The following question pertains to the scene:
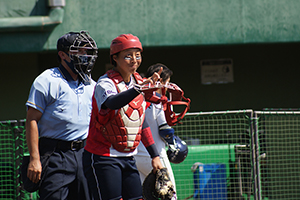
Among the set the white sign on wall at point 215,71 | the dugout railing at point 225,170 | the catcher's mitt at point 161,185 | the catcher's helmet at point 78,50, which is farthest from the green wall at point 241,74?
the catcher's mitt at point 161,185

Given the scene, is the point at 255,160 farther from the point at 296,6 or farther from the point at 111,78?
the point at 296,6

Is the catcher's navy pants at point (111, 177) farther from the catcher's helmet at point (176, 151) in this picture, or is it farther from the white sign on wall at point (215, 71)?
the white sign on wall at point (215, 71)

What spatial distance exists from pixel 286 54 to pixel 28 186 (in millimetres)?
7848

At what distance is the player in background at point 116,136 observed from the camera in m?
3.19

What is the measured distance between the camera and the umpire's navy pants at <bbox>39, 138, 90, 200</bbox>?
3.36 metres

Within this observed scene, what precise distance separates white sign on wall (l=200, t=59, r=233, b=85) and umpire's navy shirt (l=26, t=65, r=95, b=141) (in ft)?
20.6

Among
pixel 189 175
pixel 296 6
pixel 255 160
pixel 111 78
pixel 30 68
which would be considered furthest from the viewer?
pixel 30 68

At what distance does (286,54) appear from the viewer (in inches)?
379

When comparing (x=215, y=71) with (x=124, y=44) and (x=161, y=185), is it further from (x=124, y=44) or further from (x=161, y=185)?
(x=124, y=44)

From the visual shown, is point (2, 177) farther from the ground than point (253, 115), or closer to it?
closer to it

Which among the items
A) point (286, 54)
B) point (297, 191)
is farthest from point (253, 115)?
point (286, 54)

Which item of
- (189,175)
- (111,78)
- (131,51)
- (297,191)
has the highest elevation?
(131,51)

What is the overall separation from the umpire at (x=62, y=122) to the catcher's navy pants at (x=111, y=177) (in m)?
0.23

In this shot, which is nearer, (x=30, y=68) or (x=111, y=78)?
(x=111, y=78)
